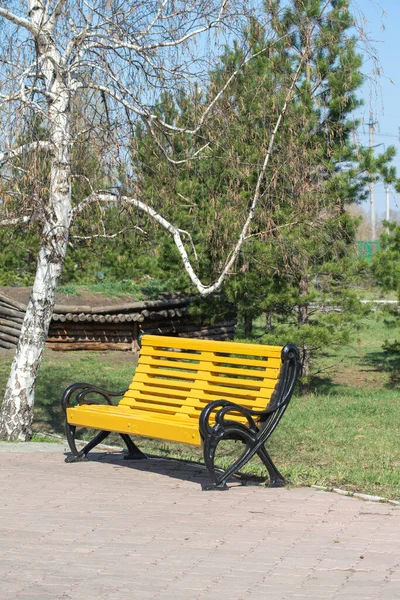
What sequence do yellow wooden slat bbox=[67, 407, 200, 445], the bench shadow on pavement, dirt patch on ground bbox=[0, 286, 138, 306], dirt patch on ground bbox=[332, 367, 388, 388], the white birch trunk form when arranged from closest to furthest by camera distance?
yellow wooden slat bbox=[67, 407, 200, 445]
the bench shadow on pavement
the white birch trunk
dirt patch on ground bbox=[332, 367, 388, 388]
dirt patch on ground bbox=[0, 286, 138, 306]

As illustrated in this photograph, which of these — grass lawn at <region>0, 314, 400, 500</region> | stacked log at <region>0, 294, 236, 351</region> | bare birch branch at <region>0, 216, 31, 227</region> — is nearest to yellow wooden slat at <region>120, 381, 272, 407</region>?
grass lawn at <region>0, 314, 400, 500</region>

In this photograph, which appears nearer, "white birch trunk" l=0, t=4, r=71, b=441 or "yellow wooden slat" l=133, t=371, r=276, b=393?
"yellow wooden slat" l=133, t=371, r=276, b=393

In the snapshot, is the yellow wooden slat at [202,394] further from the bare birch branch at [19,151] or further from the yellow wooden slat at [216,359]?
the bare birch branch at [19,151]

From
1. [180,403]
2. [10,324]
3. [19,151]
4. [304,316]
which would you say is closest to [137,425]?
[180,403]

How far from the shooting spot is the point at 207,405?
6.30m

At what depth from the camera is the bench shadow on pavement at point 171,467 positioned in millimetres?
6957

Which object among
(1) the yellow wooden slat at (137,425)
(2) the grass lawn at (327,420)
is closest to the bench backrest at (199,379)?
(1) the yellow wooden slat at (137,425)

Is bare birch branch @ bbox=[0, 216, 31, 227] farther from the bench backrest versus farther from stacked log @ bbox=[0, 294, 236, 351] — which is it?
stacked log @ bbox=[0, 294, 236, 351]

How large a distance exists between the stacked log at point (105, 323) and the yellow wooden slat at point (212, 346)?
9.66 metres

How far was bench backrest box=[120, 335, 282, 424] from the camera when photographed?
6.79 m

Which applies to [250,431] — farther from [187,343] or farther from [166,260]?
[166,260]

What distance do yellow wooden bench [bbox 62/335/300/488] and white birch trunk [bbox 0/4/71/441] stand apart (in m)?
0.90

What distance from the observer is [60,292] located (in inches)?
712

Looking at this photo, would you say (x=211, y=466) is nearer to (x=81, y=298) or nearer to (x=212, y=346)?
(x=212, y=346)
